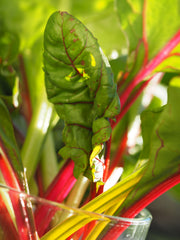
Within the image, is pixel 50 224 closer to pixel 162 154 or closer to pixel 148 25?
pixel 162 154

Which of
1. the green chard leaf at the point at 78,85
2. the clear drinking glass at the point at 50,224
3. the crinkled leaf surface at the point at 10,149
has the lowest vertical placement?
the clear drinking glass at the point at 50,224

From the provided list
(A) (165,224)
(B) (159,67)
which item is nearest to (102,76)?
(B) (159,67)

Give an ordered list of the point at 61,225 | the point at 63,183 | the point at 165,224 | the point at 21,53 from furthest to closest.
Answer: the point at 165,224 < the point at 21,53 < the point at 63,183 < the point at 61,225

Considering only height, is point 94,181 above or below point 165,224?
above

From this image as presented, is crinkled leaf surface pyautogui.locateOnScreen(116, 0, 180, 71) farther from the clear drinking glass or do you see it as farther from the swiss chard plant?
the clear drinking glass

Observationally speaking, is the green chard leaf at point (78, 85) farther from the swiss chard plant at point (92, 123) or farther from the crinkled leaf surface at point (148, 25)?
the crinkled leaf surface at point (148, 25)

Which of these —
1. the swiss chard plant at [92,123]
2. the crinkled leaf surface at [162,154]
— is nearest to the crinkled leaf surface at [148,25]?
the swiss chard plant at [92,123]

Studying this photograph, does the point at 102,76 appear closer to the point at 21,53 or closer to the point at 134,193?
the point at 134,193
